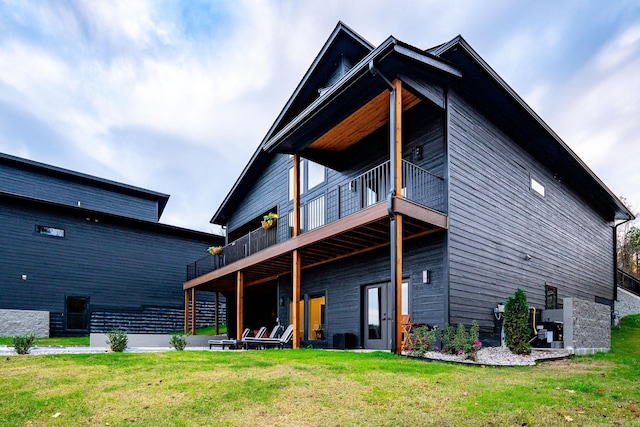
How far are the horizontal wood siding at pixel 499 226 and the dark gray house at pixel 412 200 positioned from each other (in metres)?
0.05

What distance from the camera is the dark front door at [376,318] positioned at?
1173cm

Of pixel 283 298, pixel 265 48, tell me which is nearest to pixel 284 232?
pixel 283 298

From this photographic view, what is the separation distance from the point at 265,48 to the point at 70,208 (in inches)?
427

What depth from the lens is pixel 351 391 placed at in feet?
18.5

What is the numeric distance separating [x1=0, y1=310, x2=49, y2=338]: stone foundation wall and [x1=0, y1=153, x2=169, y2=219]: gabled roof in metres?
7.83

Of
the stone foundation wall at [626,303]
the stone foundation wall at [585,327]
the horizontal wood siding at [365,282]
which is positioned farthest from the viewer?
the stone foundation wall at [626,303]

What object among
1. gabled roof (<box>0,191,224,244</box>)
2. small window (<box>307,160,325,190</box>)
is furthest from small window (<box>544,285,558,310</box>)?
gabled roof (<box>0,191,224,244</box>)

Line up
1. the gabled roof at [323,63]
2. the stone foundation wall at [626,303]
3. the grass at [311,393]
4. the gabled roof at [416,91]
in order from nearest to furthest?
the grass at [311,393], the gabled roof at [416,91], the gabled roof at [323,63], the stone foundation wall at [626,303]

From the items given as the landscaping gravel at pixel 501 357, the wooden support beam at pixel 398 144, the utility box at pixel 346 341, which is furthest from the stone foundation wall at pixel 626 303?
the wooden support beam at pixel 398 144

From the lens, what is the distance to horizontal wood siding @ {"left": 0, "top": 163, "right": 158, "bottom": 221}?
2247cm

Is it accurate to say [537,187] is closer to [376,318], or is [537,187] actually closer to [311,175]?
[376,318]

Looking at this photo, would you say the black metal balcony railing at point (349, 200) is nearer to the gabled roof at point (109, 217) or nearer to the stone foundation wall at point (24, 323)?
the gabled roof at point (109, 217)

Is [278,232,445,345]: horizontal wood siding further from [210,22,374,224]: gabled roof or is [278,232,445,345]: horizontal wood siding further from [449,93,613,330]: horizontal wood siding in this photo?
[210,22,374,224]: gabled roof

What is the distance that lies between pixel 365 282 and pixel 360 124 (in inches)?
162
